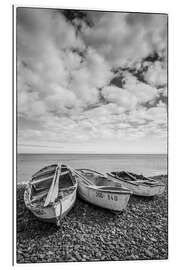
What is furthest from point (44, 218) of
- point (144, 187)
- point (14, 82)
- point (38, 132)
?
point (14, 82)

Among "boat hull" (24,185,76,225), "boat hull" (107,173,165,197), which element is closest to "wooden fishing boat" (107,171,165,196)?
"boat hull" (107,173,165,197)

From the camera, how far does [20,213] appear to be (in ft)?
7.63

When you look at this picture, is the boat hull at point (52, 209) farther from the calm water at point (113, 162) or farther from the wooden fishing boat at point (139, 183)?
the wooden fishing boat at point (139, 183)

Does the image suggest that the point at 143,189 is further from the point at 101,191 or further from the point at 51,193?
the point at 51,193

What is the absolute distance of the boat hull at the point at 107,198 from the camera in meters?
2.36

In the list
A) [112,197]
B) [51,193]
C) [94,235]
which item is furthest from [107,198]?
[51,193]

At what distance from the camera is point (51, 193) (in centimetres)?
234

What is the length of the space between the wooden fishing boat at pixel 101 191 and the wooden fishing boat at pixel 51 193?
0.09 metres

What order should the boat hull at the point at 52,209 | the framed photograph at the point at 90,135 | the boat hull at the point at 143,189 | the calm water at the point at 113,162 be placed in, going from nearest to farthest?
the boat hull at the point at 52,209
the framed photograph at the point at 90,135
the calm water at the point at 113,162
the boat hull at the point at 143,189

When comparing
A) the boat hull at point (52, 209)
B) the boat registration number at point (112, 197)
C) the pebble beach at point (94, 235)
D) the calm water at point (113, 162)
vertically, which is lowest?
the pebble beach at point (94, 235)

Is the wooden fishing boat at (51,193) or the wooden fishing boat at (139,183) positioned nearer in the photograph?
the wooden fishing boat at (51,193)

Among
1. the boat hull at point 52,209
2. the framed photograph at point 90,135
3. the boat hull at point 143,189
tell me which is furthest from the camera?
the boat hull at point 143,189

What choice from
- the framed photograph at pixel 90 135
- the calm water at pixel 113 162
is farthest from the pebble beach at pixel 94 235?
the calm water at pixel 113 162

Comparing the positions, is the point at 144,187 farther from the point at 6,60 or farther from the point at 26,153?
the point at 6,60
